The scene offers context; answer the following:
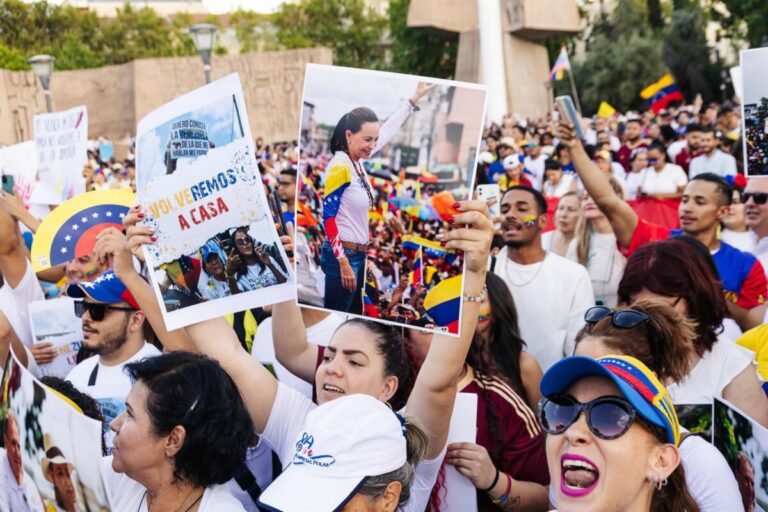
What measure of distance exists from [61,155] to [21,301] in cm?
274

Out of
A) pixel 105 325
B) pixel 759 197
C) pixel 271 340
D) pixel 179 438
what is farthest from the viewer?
pixel 759 197

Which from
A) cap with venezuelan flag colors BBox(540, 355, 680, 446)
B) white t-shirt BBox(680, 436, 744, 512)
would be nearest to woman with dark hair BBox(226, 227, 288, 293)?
cap with venezuelan flag colors BBox(540, 355, 680, 446)

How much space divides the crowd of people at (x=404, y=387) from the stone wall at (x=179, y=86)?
2861 centimetres

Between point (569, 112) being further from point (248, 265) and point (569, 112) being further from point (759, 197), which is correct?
point (248, 265)

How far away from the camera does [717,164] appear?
923 cm

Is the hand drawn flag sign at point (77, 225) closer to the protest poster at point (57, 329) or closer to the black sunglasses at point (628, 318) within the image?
the protest poster at point (57, 329)

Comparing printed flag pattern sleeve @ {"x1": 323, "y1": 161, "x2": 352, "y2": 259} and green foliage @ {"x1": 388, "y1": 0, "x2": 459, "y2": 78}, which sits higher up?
green foliage @ {"x1": 388, "y1": 0, "x2": 459, "y2": 78}

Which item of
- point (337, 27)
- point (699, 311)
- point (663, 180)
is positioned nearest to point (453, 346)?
point (699, 311)

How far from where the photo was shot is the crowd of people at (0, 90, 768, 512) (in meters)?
2.15

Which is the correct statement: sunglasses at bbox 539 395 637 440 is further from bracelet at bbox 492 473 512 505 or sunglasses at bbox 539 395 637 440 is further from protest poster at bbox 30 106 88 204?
protest poster at bbox 30 106 88 204

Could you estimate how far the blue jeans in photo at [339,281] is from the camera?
9.36 feet

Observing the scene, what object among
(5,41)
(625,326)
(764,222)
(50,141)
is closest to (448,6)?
(5,41)

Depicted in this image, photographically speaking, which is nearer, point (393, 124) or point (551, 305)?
point (393, 124)

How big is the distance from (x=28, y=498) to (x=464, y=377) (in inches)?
59.5
